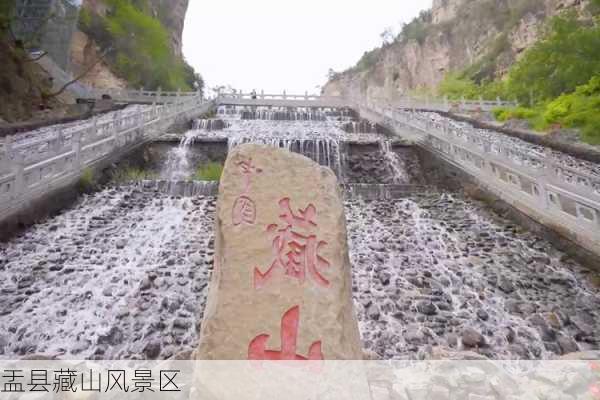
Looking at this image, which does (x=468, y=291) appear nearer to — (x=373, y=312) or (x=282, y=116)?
(x=373, y=312)

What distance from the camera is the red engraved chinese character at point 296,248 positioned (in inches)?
88.4

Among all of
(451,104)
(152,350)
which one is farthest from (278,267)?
(451,104)

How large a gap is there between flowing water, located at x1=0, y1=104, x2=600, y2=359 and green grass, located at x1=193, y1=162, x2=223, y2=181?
5.90 feet

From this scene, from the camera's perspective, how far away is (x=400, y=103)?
2409 cm

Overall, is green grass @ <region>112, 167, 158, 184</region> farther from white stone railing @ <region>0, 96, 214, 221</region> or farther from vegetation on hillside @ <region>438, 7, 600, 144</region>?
vegetation on hillside @ <region>438, 7, 600, 144</region>

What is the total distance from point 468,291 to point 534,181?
8.01 ft

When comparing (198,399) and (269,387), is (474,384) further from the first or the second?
(198,399)

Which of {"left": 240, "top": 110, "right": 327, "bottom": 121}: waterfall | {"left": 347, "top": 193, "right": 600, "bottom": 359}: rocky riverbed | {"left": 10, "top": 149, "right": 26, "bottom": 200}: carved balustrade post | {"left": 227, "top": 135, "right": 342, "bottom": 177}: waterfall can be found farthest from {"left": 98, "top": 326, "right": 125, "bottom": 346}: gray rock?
{"left": 240, "top": 110, "right": 327, "bottom": 121}: waterfall

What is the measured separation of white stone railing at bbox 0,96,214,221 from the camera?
5285 millimetres

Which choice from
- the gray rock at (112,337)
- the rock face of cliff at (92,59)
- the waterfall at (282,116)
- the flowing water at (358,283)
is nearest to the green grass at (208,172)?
the flowing water at (358,283)

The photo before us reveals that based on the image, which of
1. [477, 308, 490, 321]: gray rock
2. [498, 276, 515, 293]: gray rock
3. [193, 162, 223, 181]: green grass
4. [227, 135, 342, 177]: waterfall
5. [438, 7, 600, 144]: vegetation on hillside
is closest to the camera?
[477, 308, 490, 321]: gray rock

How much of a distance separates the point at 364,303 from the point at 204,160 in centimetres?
759

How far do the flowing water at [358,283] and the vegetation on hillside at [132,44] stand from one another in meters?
22.3

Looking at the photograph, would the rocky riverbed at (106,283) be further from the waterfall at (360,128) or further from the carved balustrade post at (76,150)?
the waterfall at (360,128)
